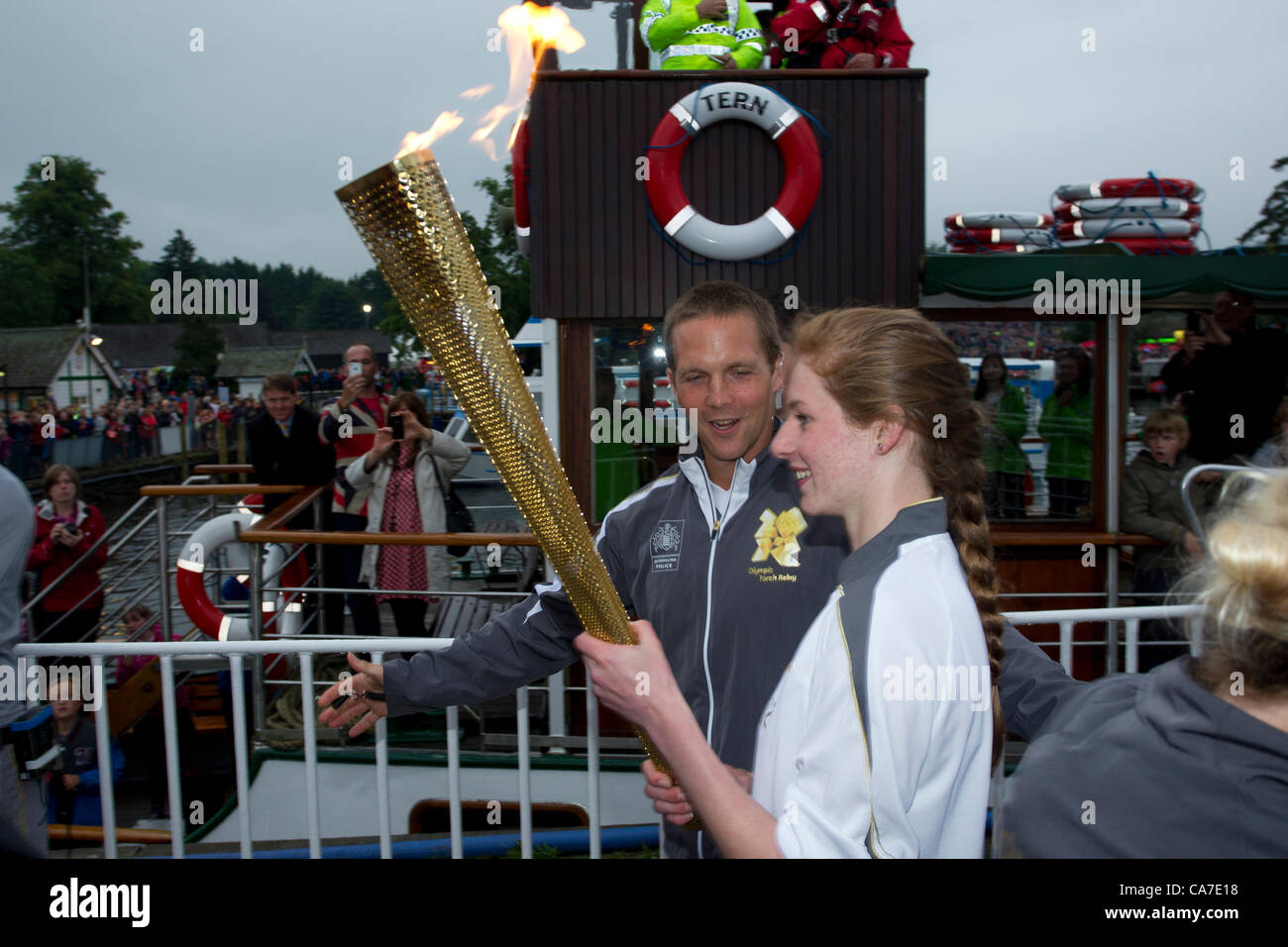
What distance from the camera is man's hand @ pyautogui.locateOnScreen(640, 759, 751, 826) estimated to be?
156 cm

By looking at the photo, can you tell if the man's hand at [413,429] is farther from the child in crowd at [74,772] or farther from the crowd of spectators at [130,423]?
the crowd of spectators at [130,423]

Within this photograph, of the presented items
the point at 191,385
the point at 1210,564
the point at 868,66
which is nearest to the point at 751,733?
the point at 1210,564

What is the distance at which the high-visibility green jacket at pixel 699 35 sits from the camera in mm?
5004

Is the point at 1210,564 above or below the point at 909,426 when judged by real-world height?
below

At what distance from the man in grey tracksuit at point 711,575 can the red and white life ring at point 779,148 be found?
2981 millimetres

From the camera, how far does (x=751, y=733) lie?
1819 millimetres

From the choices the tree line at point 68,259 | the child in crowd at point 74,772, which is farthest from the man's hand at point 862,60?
the tree line at point 68,259

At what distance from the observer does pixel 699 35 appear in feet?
16.5

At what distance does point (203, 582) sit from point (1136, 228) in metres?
5.85

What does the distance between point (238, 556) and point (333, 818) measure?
3131mm

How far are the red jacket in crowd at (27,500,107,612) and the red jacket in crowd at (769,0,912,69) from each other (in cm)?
532

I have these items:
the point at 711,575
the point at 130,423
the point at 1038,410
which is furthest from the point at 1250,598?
the point at 130,423

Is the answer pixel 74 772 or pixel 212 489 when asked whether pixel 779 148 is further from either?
pixel 74 772
